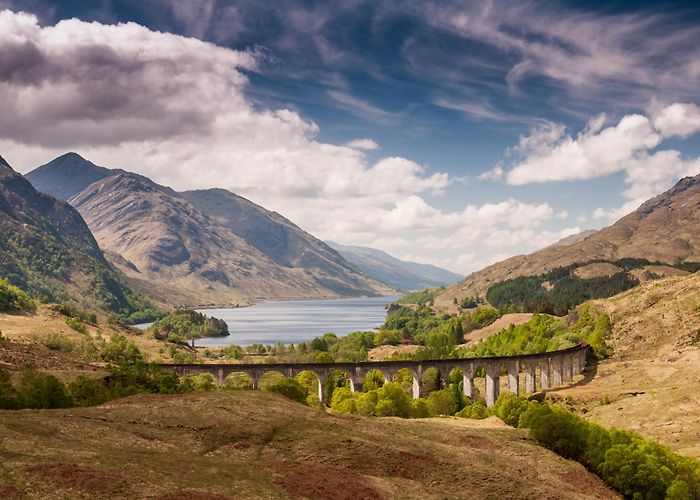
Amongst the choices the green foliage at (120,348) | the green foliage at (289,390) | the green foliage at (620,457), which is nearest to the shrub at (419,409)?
the green foliage at (289,390)

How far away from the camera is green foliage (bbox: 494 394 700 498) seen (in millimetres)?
57688

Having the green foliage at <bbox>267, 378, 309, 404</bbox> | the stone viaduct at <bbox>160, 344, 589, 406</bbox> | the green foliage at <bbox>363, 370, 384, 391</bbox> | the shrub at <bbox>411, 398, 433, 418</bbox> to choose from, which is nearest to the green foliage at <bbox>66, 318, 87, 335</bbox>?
the stone viaduct at <bbox>160, 344, 589, 406</bbox>

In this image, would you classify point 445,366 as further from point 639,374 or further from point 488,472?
point 488,472

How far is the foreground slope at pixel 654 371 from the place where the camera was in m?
95.0

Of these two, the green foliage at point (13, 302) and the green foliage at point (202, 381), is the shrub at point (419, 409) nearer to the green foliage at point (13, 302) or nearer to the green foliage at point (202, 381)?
the green foliage at point (202, 381)

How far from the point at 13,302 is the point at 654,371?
173 meters

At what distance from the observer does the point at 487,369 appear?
427 ft

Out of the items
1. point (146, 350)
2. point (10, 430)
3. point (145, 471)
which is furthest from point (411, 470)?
point (146, 350)

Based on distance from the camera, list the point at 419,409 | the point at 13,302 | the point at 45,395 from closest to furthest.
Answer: the point at 45,395 → the point at 419,409 → the point at 13,302

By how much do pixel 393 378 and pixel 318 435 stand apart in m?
70.9

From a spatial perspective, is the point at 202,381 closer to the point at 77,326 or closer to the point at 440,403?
the point at 440,403

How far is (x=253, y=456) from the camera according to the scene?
160 ft

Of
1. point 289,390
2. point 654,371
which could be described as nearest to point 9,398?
point 289,390

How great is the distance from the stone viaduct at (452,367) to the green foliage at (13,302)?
9136 cm
